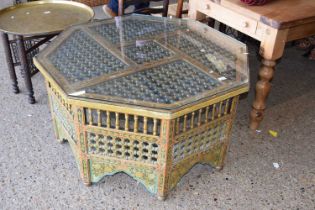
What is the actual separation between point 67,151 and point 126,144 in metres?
0.58

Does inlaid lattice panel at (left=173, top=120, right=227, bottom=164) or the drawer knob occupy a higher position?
the drawer knob

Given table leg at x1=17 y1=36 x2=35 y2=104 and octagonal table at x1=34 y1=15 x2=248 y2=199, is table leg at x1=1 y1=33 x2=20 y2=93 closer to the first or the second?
table leg at x1=17 y1=36 x2=35 y2=104

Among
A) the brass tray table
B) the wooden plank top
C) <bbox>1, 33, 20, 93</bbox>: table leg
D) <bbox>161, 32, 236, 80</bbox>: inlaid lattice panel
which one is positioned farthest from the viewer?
<bbox>1, 33, 20, 93</bbox>: table leg

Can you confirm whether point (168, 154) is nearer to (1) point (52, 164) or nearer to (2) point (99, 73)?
(2) point (99, 73)

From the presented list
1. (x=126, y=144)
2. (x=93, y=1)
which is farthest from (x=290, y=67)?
(x=93, y=1)

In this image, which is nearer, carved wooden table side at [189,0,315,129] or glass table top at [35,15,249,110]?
glass table top at [35,15,249,110]

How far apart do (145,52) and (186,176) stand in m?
0.68

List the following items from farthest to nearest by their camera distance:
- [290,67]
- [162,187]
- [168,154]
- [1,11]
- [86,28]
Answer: [290,67], [1,11], [86,28], [162,187], [168,154]

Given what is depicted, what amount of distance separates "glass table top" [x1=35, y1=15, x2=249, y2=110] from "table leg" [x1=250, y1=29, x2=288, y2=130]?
176 millimetres

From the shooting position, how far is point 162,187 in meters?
1.59

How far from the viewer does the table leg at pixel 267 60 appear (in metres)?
1.81

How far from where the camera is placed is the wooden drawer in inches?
75.3

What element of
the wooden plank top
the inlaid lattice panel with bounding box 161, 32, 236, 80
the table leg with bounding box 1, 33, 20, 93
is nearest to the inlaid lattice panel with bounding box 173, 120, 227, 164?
the inlaid lattice panel with bounding box 161, 32, 236, 80

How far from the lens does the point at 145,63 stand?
1.60m
